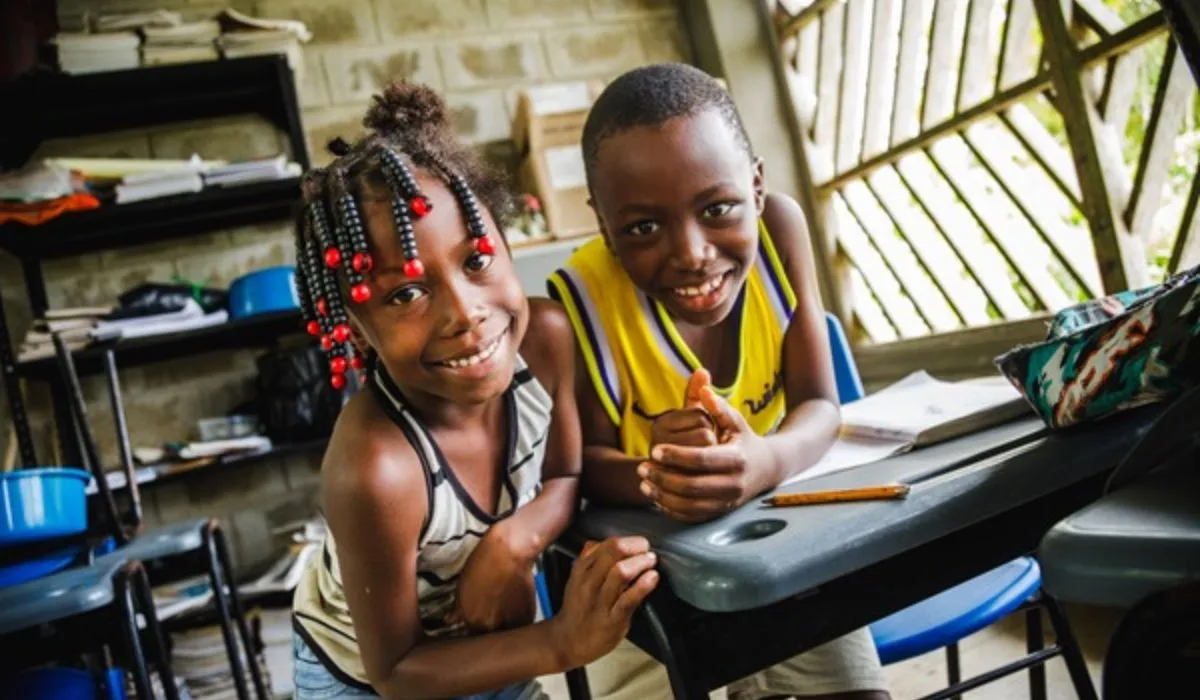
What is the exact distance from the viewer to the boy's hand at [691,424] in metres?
0.84

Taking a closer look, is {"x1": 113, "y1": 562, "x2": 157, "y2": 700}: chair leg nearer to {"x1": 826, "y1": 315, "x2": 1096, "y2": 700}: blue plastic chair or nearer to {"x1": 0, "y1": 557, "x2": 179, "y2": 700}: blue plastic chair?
{"x1": 0, "y1": 557, "x2": 179, "y2": 700}: blue plastic chair

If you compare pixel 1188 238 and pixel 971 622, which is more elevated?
pixel 1188 238

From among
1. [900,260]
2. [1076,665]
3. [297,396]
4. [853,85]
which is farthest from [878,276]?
[1076,665]

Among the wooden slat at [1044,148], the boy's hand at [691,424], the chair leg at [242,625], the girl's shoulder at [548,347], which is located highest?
the wooden slat at [1044,148]

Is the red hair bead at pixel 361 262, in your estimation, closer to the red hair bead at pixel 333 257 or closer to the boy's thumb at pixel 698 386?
the red hair bead at pixel 333 257

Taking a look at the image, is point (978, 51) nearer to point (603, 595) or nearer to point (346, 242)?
point (346, 242)

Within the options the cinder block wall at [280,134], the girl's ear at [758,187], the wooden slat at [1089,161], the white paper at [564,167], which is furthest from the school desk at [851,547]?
the cinder block wall at [280,134]

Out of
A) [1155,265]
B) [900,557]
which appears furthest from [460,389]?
[1155,265]

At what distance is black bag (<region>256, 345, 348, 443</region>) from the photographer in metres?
3.15

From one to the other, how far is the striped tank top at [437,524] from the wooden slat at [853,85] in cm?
288

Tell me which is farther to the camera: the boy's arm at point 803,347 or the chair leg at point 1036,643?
the chair leg at point 1036,643

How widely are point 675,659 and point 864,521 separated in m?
0.20

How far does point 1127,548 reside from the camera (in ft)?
1.39

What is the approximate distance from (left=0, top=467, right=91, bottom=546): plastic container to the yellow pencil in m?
2.04
